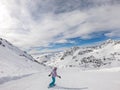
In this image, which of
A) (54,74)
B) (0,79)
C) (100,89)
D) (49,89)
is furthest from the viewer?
(0,79)

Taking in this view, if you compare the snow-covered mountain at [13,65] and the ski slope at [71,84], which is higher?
the snow-covered mountain at [13,65]

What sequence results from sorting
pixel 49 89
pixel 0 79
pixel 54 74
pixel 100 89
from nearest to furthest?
pixel 100 89
pixel 49 89
pixel 54 74
pixel 0 79

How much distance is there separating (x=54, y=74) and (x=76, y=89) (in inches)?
141

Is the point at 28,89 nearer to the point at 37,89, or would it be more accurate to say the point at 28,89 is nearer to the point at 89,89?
the point at 37,89

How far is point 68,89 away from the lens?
14.5 metres

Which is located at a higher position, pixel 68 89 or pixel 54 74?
pixel 54 74

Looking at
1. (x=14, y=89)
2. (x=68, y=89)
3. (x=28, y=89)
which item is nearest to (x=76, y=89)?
(x=68, y=89)

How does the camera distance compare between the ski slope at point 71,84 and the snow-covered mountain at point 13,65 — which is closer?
the ski slope at point 71,84

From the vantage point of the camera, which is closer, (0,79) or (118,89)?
(118,89)

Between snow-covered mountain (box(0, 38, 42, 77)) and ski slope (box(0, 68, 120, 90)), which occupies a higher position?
snow-covered mountain (box(0, 38, 42, 77))

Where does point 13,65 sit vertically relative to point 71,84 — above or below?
above

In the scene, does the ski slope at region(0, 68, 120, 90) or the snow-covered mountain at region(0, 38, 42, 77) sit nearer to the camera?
the ski slope at region(0, 68, 120, 90)

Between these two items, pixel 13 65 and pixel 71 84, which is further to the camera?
pixel 13 65

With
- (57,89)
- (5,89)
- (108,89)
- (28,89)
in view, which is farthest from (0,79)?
(108,89)
